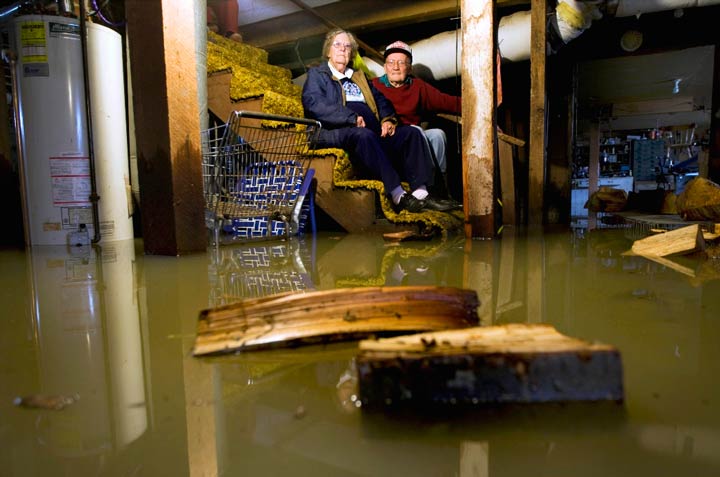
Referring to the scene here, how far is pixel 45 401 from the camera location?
0.67 metres

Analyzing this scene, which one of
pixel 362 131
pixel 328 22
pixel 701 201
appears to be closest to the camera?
Result: pixel 701 201

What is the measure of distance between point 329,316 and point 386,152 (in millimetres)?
3307

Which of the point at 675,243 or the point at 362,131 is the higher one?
the point at 362,131

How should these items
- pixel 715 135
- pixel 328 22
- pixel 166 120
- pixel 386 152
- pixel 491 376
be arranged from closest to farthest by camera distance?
pixel 491 376, pixel 166 120, pixel 386 152, pixel 328 22, pixel 715 135

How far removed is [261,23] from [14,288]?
5054 mm

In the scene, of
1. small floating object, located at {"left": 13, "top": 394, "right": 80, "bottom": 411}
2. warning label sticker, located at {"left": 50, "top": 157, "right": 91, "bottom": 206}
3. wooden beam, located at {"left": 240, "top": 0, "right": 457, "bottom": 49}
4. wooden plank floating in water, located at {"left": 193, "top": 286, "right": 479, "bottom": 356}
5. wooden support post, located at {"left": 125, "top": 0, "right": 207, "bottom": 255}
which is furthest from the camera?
wooden beam, located at {"left": 240, "top": 0, "right": 457, "bottom": 49}

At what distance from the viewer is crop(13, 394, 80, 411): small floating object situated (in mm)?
658

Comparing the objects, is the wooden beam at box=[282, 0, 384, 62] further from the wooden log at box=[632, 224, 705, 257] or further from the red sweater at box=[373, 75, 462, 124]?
the wooden log at box=[632, 224, 705, 257]

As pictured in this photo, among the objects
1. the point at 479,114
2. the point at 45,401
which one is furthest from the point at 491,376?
the point at 479,114

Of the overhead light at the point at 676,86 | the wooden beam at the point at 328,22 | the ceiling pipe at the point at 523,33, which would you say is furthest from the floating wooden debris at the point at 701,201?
the overhead light at the point at 676,86

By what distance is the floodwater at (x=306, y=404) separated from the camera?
1.71 feet

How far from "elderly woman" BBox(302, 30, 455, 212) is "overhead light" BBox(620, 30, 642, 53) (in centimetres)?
323

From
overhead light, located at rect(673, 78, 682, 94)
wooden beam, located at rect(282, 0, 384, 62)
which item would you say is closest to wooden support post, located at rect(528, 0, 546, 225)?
wooden beam, located at rect(282, 0, 384, 62)

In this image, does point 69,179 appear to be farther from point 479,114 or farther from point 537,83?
point 537,83
